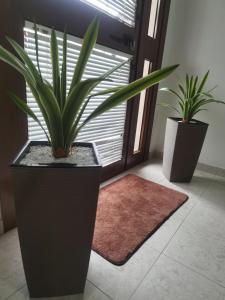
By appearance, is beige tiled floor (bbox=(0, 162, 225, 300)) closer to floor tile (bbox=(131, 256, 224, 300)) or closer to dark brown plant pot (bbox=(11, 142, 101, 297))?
floor tile (bbox=(131, 256, 224, 300))

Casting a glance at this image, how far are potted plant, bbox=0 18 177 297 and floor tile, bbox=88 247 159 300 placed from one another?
5.5 inches

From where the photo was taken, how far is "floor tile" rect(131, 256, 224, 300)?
2.79 ft

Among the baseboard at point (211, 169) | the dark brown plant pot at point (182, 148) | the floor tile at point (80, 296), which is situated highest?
the dark brown plant pot at point (182, 148)

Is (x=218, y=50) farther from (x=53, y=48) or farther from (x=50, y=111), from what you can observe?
(x=50, y=111)

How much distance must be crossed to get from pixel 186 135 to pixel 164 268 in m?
1.10

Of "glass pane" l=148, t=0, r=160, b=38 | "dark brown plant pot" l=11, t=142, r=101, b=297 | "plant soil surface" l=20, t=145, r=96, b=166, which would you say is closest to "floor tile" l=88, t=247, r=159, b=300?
"dark brown plant pot" l=11, t=142, r=101, b=297

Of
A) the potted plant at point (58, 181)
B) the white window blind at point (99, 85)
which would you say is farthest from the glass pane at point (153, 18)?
the potted plant at point (58, 181)

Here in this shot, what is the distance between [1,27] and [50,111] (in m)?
0.56

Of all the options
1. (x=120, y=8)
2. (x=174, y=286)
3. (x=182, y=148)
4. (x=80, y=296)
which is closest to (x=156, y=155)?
(x=182, y=148)

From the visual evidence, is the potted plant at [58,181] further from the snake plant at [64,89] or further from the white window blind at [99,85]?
the white window blind at [99,85]

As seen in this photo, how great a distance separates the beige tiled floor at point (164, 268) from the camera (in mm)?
849

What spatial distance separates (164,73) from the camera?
0.63 metres

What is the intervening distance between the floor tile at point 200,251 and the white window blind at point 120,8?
157cm

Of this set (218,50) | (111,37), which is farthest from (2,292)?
(218,50)
